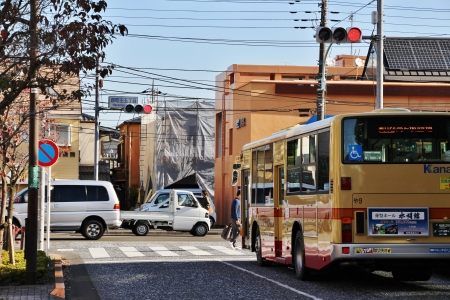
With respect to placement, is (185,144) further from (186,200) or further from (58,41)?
(58,41)

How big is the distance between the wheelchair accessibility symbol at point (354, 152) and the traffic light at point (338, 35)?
859 centimetres

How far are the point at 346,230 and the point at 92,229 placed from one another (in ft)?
65.8

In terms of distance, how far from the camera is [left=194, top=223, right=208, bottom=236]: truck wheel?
1455 inches

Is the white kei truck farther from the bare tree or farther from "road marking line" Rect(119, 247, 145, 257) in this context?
the bare tree

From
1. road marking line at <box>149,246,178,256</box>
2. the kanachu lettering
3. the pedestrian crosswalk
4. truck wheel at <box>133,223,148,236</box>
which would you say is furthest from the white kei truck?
the kanachu lettering

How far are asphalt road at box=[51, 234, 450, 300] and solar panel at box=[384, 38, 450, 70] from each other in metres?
27.7

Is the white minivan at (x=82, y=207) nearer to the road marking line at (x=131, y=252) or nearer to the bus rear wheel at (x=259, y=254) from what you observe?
the road marking line at (x=131, y=252)

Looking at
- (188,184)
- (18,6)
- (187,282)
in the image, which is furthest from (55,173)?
(18,6)

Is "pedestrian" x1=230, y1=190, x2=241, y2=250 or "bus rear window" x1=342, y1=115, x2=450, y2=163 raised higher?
"bus rear window" x1=342, y1=115, x2=450, y2=163

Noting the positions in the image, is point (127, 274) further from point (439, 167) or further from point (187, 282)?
point (439, 167)

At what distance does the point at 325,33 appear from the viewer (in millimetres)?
21641

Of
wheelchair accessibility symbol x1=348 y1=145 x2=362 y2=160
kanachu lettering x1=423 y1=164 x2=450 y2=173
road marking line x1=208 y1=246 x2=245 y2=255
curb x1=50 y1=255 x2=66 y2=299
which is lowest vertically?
road marking line x1=208 y1=246 x2=245 y2=255

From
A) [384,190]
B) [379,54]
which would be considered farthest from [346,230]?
[379,54]

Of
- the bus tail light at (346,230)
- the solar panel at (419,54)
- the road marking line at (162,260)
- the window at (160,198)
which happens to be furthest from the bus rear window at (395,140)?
the solar panel at (419,54)
